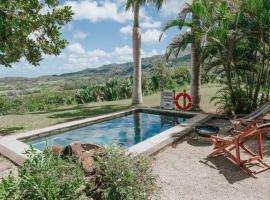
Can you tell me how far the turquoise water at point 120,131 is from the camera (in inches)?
357

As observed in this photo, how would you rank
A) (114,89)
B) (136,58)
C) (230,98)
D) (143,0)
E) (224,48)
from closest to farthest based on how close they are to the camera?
(224,48), (230,98), (143,0), (136,58), (114,89)

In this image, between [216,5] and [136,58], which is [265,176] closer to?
[216,5]

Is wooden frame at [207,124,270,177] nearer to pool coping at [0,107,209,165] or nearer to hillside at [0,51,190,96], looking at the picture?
pool coping at [0,107,209,165]

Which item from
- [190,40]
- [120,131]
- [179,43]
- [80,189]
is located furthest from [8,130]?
[190,40]

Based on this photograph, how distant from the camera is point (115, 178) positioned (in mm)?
3576

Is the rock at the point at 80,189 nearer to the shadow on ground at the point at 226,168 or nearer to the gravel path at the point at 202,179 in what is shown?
the gravel path at the point at 202,179

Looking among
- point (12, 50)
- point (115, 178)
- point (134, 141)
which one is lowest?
point (134, 141)

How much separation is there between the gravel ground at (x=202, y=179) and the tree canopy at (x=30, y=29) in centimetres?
437

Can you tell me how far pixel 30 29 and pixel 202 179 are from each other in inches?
217

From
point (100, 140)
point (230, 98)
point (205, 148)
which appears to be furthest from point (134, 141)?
point (230, 98)

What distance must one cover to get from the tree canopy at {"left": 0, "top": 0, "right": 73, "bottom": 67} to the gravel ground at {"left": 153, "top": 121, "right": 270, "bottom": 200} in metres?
4.37

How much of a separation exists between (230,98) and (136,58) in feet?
20.2

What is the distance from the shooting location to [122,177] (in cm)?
355

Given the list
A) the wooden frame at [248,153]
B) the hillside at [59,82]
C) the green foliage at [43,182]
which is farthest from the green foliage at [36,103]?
the hillside at [59,82]
